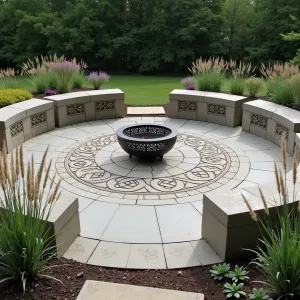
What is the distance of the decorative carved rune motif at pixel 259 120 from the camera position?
809 cm

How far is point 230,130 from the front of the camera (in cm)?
877

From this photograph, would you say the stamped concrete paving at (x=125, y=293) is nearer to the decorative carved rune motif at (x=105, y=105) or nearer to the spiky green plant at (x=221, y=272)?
the spiky green plant at (x=221, y=272)

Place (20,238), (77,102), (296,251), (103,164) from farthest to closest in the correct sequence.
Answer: (77,102) < (103,164) < (20,238) < (296,251)

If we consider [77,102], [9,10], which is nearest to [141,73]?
[9,10]

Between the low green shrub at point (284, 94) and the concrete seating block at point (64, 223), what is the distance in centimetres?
615

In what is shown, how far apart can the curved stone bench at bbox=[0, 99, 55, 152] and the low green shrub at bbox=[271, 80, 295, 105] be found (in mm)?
5454

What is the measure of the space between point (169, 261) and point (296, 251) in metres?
1.43

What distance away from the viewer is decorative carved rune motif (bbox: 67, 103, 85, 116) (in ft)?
30.2

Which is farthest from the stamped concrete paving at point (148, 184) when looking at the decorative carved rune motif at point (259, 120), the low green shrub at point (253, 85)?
the low green shrub at point (253, 85)

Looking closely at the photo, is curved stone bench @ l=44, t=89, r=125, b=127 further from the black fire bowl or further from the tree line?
the tree line

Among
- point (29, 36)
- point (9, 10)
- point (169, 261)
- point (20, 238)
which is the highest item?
point (9, 10)

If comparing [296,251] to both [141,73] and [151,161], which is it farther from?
[141,73]

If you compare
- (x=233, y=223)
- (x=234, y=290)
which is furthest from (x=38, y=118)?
(x=234, y=290)

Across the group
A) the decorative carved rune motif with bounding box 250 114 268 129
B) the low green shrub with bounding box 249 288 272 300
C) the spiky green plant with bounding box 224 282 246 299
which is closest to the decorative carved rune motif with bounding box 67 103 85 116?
the decorative carved rune motif with bounding box 250 114 268 129
